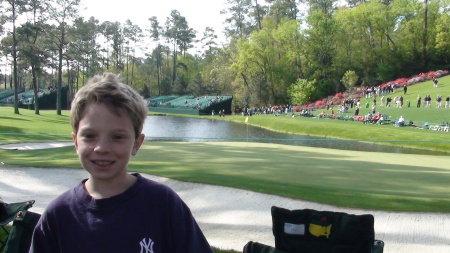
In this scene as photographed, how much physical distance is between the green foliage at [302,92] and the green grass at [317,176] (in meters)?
48.4

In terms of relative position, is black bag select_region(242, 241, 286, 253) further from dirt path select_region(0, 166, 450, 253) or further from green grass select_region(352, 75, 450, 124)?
green grass select_region(352, 75, 450, 124)

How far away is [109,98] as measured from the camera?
82.4 inches

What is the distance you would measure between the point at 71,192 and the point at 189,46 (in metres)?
92.1

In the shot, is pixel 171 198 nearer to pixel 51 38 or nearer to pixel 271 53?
pixel 51 38

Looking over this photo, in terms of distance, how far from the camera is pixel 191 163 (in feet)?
36.4

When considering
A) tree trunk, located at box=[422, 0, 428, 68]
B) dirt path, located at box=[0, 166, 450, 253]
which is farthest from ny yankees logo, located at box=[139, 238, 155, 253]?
tree trunk, located at box=[422, 0, 428, 68]

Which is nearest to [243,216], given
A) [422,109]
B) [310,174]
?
[310,174]

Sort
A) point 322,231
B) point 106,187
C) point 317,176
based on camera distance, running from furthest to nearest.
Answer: point 317,176 < point 322,231 < point 106,187

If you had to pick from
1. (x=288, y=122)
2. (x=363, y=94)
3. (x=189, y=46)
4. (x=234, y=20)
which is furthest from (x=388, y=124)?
(x=189, y=46)

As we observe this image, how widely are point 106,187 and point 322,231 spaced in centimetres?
136

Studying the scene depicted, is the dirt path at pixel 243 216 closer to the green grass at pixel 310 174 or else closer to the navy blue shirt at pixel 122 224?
the green grass at pixel 310 174

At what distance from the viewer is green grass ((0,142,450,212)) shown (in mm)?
6816

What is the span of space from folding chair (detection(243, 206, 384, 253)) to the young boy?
79 cm

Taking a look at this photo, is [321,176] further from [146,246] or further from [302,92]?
[302,92]
